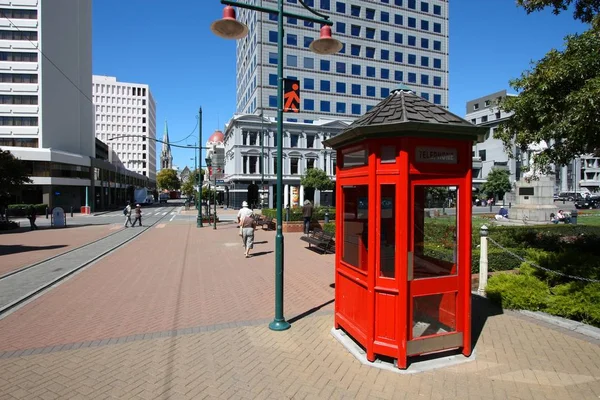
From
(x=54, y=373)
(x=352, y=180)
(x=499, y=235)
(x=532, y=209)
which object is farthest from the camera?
(x=532, y=209)

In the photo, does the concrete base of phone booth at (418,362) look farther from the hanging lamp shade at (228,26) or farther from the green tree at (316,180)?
the green tree at (316,180)

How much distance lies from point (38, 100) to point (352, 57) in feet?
136

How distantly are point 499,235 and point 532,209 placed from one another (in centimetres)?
1113

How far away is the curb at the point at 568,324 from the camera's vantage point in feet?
17.3

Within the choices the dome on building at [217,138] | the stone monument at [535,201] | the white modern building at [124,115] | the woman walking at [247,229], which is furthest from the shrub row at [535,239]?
the white modern building at [124,115]

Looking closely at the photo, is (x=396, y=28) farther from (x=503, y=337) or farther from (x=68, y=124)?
(x=503, y=337)

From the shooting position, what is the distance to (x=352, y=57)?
5481 centimetres

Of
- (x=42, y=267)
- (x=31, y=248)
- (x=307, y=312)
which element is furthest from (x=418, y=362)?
(x=31, y=248)

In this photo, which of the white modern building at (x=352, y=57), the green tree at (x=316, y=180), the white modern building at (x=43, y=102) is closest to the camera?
the white modern building at (x=43, y=102)

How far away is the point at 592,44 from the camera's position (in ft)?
19.7

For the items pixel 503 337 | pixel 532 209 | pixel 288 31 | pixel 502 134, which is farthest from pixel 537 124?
pixel 288 31

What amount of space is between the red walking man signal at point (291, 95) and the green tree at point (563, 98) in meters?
4.23

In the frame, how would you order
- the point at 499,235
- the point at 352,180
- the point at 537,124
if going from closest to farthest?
the point at 352,180 → the point at 537,124 → the point at 499,235

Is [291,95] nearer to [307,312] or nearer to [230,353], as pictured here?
[307,312]
